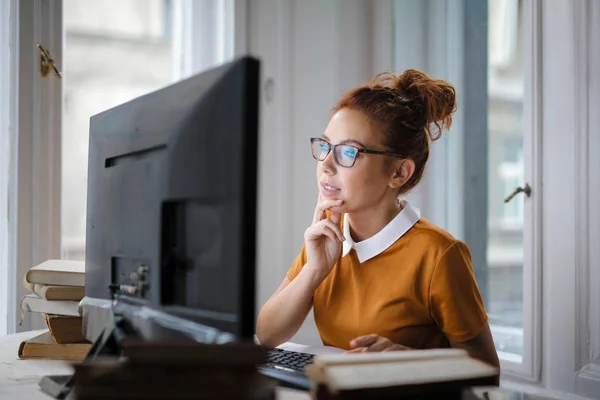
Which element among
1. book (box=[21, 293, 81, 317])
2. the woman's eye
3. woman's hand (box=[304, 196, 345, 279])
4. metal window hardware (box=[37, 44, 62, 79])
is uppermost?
metal window hardware (box=[37, 44, 62, 79])

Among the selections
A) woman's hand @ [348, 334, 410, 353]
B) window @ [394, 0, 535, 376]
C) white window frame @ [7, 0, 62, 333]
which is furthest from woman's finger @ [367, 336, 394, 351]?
white window frame @ [7, 0, 62, 333]

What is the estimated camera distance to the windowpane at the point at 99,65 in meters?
2.20

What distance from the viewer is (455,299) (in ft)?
→ 4.00

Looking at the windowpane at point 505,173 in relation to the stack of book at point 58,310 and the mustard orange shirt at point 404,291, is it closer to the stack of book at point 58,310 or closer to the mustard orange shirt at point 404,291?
the mustard orange shirt at point 404,291

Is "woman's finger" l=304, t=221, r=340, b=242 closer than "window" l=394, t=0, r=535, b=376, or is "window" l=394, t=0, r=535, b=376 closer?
"woman's finger" l=304, t=221, r=340, b=242

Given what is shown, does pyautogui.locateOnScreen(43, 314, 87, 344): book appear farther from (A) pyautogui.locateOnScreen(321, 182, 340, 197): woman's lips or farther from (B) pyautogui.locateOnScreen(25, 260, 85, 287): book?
(A) pyautogui.locateOnScreen(321, 182, 340, 197): woman's lips

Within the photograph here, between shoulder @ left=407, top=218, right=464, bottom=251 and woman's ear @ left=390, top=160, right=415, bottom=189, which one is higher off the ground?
woman's ear @ left=390, top=160, right=415, bottom=189

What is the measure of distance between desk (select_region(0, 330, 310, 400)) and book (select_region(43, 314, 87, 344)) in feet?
0.18

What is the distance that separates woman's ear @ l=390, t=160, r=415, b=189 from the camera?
4.47ft

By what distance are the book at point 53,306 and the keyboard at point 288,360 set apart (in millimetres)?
411

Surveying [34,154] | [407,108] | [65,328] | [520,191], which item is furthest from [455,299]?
[34,154]

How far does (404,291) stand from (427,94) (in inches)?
17.5

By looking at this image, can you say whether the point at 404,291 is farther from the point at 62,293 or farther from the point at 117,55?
the point at 117,55

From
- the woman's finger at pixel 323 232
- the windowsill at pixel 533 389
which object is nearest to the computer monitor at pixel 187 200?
the woman's finger at pixel 323 232
